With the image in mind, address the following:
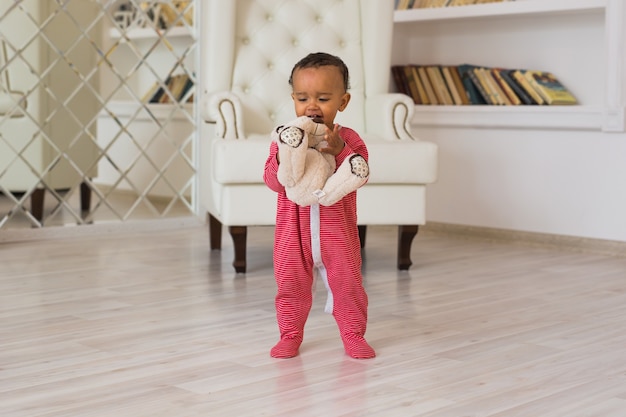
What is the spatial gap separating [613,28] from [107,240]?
201 cm

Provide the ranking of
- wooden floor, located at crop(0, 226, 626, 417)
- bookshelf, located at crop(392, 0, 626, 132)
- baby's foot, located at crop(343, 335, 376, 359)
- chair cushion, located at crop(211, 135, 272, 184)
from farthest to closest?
bookshelf, located at crop(392, 0, 626, 132) < chair cushion, located at crop(211, 135, 272, 184) < baby's foot, located at crop(343, 335, 376, 359) < wooden floor, located at crop(0, 226, 626, 417)

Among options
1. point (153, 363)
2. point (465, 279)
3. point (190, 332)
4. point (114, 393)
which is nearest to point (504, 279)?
point (465, 279)

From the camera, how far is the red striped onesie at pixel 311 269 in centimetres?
194

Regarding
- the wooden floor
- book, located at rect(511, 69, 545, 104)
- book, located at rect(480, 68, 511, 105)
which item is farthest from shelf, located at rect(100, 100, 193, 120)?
book, located at rect(511, 69, 545, 104)

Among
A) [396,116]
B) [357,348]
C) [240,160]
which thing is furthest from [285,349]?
[396,116]

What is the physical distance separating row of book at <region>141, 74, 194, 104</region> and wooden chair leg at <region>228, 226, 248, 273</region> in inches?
50.7

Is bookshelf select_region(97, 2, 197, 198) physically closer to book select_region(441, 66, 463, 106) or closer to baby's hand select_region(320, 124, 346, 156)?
book select_region(441, 66, 463, 106)

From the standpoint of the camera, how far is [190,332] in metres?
2.15

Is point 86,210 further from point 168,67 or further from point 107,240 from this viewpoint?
point 168,67

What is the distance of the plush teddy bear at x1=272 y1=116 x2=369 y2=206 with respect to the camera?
5.99 feet

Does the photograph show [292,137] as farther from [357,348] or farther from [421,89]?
[421,89]

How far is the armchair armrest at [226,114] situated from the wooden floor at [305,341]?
0.43m

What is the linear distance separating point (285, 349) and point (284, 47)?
167 centimetres

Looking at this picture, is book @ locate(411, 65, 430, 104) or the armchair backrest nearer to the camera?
the armchair backrest
